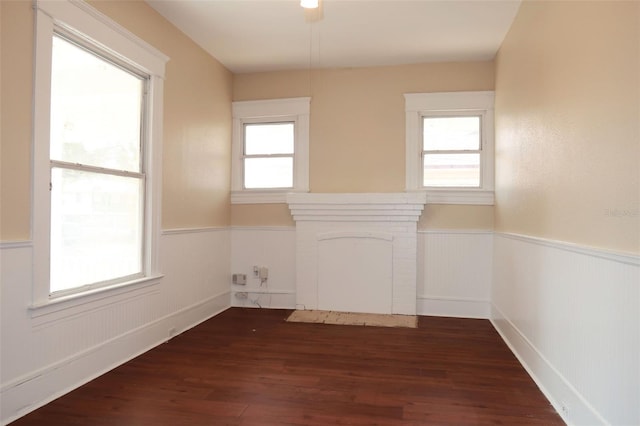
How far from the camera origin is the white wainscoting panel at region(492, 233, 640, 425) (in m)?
1.63

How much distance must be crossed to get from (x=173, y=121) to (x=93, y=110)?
87 cm

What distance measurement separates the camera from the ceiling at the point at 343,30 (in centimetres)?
327

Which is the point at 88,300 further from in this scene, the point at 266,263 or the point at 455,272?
the point at 455,272

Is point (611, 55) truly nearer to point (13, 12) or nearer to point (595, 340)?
point (595, 340)

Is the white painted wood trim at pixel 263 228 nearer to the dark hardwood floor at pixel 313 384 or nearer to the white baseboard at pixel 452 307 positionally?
the dark hardwood floor at pixel 313 384

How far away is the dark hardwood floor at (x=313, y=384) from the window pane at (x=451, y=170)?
1644 mm

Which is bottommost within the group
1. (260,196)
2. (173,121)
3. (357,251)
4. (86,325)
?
(86,325)

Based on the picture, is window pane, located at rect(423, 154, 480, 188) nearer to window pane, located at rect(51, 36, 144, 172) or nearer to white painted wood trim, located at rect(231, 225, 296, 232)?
white painted wood trim, located at rect(231, 225, 296, 232)

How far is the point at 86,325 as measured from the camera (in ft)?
8.52

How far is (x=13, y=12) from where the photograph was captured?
2094 millimetres

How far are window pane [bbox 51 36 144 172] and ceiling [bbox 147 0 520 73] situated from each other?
0.82m

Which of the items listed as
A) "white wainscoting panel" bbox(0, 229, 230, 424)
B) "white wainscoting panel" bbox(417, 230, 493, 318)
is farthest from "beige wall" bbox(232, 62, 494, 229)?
"white wainscoting panel" bbox(0, 229, 230, 424)

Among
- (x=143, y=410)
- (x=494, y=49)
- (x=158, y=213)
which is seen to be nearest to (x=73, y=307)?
(x=143, y=410)

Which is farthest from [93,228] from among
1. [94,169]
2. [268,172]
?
[268,172]
